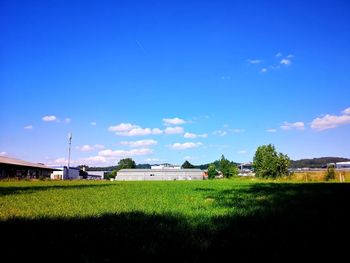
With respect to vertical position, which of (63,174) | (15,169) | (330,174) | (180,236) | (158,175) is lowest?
(180,236)

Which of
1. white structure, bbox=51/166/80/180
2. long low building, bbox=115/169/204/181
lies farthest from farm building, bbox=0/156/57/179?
long low building, bbox=115/169/204/181

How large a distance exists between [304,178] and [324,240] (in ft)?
138

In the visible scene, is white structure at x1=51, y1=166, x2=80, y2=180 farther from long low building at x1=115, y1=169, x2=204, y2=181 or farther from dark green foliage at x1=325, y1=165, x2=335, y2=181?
dark green foliage at x1=325, y1=165, x2=335, y2=181

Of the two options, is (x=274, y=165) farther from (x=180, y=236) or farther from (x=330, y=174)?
(x=180, y=236)

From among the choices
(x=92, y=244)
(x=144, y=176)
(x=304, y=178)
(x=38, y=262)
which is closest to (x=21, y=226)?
(x=92, y=244)

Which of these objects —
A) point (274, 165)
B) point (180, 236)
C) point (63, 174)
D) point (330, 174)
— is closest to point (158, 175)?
point (63, 174)

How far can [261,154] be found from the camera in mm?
83312

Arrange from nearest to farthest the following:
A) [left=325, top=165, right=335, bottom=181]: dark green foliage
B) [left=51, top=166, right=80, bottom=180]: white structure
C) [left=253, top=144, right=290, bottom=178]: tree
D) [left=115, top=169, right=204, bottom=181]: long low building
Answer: [left=325, top=165, right=335, bottom=181]: dark green foliage, [left=253, top=144, right=290, bottom=178]: tree, [left=51, top=166, right=80, bottom=180]: white structure, [left=115, top=169, right=204, bottom=181]: long low building

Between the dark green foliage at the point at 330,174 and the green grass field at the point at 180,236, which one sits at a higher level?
the dark green foliage at the point at 330,174

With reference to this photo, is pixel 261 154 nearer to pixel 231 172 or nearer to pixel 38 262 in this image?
pixel 231 172

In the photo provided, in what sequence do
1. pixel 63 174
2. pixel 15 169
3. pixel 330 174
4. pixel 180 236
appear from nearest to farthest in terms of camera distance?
pixel 180 236, pixel 330 174, pixel 15 169, pixel 63 174

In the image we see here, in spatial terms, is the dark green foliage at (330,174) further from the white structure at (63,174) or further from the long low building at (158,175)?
the long low building at (158,175)

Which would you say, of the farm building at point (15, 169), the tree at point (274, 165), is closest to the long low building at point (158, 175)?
the farm building at point (15, 169)

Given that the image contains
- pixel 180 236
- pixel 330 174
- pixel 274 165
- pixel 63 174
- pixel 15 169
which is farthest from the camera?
pixel 63 174
